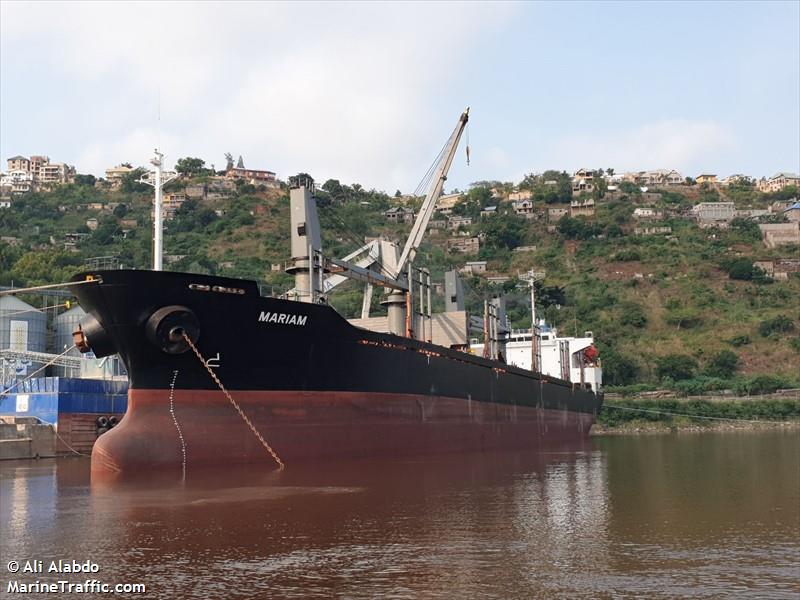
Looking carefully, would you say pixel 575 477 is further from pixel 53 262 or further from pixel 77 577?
pixel 53 262

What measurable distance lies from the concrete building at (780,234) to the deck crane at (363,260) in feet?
315

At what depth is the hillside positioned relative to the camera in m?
75.5

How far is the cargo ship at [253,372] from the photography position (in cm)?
Answer: 1961

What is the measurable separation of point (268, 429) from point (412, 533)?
9626mm

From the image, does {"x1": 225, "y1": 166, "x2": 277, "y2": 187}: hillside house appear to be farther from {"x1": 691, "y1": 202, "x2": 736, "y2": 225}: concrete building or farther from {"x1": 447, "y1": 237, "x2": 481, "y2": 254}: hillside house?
{"x1": 691, "y1": 202, "x2": 736, "y2": 225}: concrete building

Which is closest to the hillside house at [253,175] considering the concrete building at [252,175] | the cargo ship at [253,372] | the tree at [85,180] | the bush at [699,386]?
the concrete building at [252,175]

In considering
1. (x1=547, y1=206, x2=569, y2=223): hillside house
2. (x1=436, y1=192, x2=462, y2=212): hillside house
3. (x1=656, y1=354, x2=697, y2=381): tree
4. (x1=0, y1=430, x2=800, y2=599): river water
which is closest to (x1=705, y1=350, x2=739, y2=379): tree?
(x1=656, y1=354, x2=697, y2=381): tree

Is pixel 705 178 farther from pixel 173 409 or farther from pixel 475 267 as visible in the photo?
pixel 173 409

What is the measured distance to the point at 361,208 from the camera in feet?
406

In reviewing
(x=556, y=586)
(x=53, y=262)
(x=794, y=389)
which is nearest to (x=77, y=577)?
(x=556, y=586)

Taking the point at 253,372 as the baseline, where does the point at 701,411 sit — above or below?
below

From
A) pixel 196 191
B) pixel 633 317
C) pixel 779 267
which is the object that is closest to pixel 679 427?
pixel 633 317

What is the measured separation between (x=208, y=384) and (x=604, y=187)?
134m

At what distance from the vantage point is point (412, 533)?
12000mm
